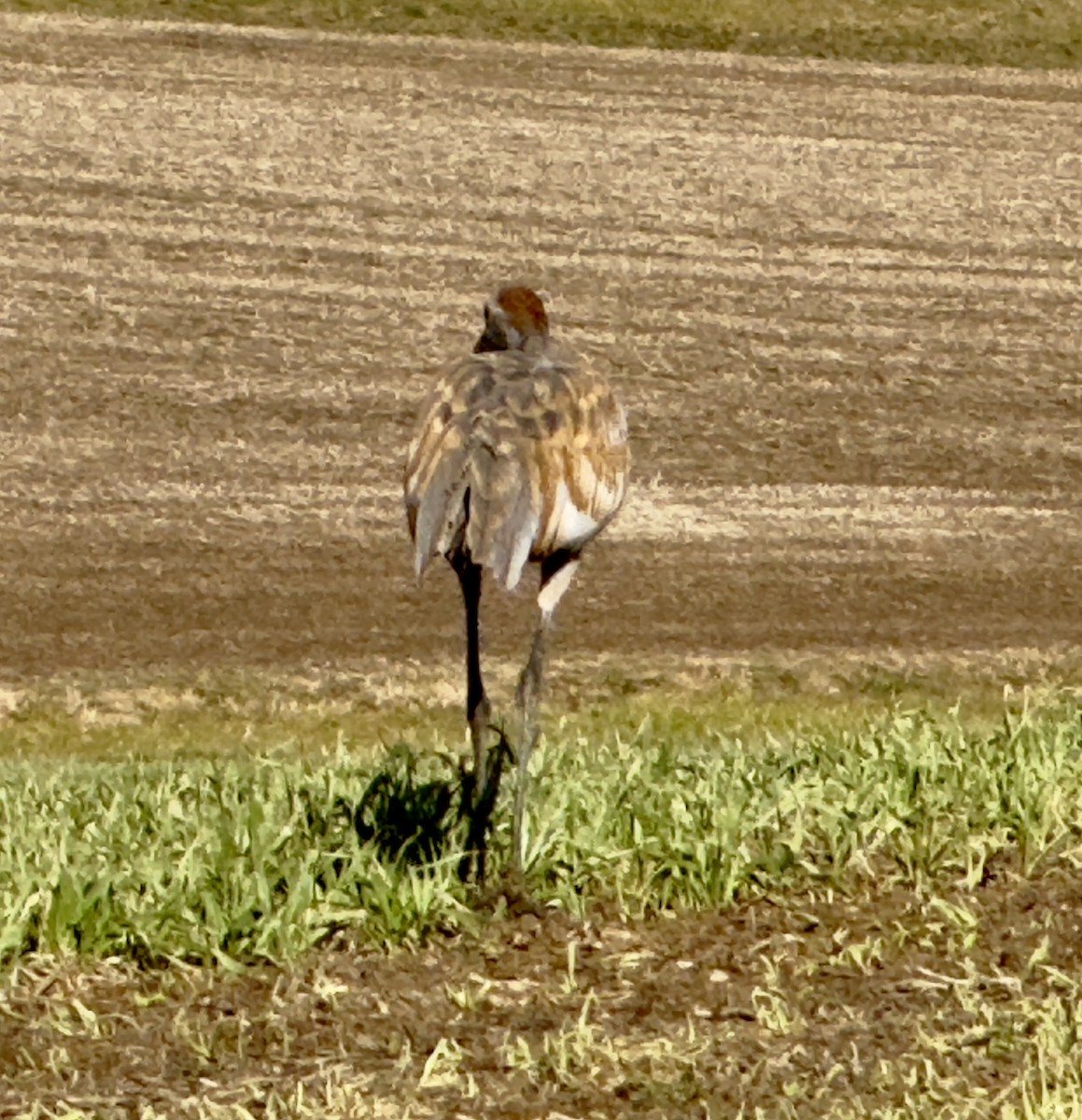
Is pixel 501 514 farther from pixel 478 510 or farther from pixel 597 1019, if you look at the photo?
pixel 597 1019

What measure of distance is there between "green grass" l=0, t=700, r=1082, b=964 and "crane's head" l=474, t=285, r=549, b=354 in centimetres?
118

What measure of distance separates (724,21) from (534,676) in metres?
21.0

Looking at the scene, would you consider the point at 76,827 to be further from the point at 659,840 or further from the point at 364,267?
the point at 364,267

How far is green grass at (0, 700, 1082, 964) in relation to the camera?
6348mm

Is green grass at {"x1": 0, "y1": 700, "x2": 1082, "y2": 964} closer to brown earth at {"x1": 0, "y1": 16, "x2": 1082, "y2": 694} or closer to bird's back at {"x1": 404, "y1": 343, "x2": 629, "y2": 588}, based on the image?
bird's back at {"x1": 404, "y1": 343, "x2": 629, "y2": 588}

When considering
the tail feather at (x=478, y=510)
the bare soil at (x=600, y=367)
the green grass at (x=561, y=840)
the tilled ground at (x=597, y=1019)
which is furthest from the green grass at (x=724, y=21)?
the tilled ground at (x=597, y=1019)

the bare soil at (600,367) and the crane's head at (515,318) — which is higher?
the crane's head at (515,318)

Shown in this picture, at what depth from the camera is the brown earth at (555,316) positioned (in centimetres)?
1386

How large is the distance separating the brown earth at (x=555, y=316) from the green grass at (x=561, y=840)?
515 centimetres

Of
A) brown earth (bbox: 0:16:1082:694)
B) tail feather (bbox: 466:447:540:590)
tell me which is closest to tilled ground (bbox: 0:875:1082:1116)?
tail feather (bbox: 466:447:540:590)

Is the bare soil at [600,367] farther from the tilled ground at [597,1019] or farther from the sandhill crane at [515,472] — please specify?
the sandhill crane at [515,472]

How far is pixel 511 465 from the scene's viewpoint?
6266 mm

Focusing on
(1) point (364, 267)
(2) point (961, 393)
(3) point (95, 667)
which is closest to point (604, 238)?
(1) point (364, 267)

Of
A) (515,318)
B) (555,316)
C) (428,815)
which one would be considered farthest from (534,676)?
(555,316)
